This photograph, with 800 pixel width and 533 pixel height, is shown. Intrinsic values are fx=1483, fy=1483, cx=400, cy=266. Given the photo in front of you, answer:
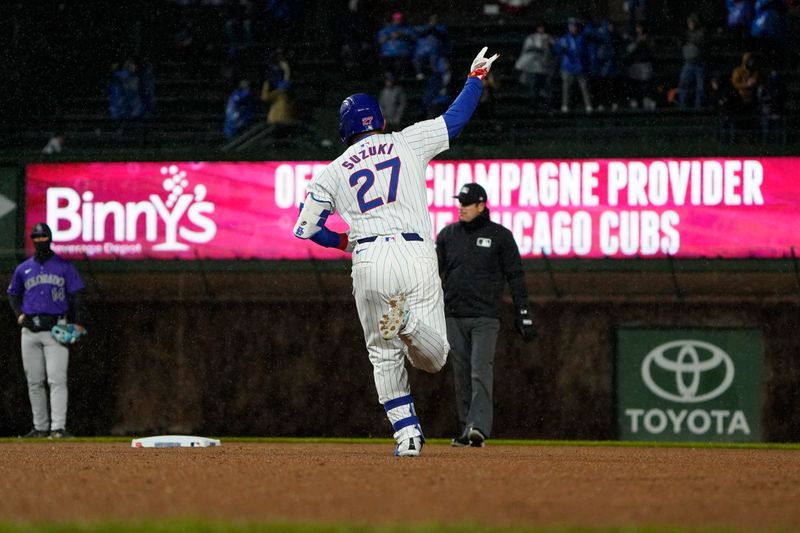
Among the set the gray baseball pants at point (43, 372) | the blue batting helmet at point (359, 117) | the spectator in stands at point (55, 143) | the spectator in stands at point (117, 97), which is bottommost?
the gray baseball pants at point (43, 372)

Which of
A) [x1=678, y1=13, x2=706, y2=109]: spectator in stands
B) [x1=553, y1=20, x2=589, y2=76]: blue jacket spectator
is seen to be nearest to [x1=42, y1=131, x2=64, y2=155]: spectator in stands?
[x1=553, y1=20, x2=589, y2=76]: blue jacket spectator

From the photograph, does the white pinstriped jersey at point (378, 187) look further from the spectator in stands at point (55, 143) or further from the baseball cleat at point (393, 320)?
the spectator in stands at point (55, 143)

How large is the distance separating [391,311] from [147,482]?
2.06m

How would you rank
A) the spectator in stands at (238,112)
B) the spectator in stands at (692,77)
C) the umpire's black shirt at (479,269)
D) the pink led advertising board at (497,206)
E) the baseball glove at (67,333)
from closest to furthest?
1. the umpire's black shirt at (479,269)
2. the baseball glove at (67,333)
3. the pink led advertising board at (497,206)
4. the spectator in stands at (692,77)
5. the spectator in stands at (238,112)

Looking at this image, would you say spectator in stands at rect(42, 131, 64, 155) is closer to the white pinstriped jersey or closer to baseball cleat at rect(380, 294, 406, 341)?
the white pinstriped jersey

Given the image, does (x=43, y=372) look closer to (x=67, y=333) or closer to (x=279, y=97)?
(x=67, y=333)

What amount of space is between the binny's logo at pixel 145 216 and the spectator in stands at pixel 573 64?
608 cm

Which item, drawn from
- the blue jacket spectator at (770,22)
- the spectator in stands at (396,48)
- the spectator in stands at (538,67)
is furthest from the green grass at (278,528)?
the blue jacket spectator at (770,22)

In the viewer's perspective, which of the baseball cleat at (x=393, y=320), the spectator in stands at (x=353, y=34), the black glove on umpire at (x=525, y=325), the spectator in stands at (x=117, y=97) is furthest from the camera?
the spectator in stands at (x=353, y=34)

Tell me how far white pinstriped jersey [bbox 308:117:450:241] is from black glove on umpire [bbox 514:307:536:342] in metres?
2.72

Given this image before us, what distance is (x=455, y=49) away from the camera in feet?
80.8

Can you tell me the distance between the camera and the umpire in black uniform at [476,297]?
12.4 m

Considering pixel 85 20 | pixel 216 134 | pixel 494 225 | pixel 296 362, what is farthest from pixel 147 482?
pixel 85 20

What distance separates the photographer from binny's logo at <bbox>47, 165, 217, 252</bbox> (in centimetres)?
1773
